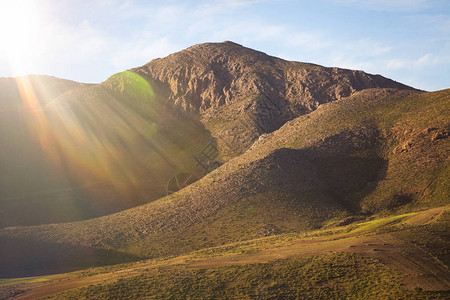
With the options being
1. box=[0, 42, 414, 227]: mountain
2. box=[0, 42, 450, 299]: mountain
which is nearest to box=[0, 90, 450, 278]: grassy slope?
box=[0, 42, 450, 299]: mountain

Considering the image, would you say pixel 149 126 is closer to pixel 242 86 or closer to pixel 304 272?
pixel 242 86

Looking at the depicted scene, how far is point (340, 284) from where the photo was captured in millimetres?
32438

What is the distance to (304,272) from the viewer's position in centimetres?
3525

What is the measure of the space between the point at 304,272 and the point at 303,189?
1230 inches

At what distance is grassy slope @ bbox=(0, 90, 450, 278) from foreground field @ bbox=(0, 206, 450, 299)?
9471 millimetres

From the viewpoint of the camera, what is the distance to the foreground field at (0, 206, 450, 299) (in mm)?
31641

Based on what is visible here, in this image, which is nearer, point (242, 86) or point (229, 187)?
point (229, 187)

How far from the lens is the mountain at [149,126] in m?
101

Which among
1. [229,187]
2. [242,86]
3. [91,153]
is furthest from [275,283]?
[242,86]

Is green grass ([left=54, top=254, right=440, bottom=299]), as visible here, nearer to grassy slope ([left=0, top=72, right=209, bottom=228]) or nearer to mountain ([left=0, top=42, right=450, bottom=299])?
mountain ([left=0, top=42, right=450, bottom=299])

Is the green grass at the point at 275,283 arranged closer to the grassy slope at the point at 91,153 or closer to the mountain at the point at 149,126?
the grassy slope at the point at 91,153

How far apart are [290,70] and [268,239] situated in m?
101

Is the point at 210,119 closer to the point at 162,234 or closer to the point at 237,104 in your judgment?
the point at 237,104

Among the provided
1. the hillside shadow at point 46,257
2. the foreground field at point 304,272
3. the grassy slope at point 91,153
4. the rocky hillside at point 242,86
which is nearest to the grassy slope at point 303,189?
the hillside shadow at point 46,257
